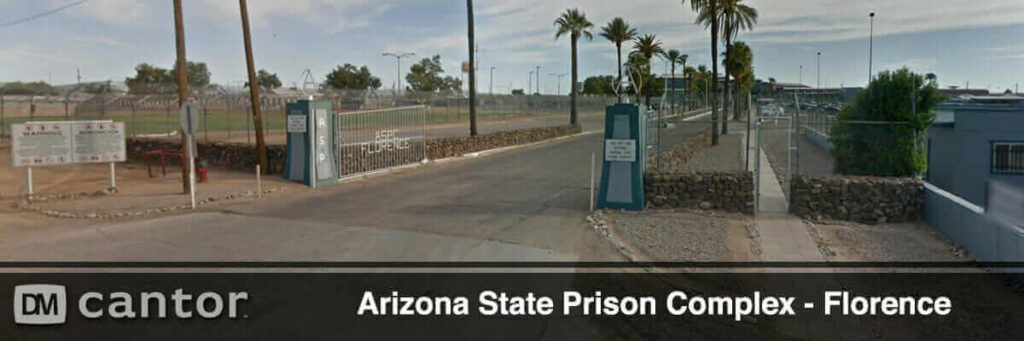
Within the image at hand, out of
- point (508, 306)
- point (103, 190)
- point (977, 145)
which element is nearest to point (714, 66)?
point (977, 145)

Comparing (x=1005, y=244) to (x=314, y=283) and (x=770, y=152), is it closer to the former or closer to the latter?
(x=314, y=283)

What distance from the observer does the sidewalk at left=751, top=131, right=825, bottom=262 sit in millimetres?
10367

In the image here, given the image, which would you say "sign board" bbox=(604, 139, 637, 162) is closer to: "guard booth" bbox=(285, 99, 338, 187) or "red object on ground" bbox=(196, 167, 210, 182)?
"guard booth" bbox=(285, 99, 338, 187)

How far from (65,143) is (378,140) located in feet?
25.1

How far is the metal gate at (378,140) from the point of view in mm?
19875

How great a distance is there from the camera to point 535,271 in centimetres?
924

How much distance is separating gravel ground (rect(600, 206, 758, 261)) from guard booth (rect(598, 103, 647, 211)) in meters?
0.41

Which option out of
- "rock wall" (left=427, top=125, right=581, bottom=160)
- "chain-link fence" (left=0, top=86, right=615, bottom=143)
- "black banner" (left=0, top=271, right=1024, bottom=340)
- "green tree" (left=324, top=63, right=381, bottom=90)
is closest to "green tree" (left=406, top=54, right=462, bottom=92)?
"green tree" (left=324, top=63, right=381, bottom=90)

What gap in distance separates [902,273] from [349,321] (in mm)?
6766

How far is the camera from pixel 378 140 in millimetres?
21391

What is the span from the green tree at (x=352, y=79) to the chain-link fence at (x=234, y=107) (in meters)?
35.0

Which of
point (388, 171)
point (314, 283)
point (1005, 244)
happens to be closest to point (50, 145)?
point (388, 171)

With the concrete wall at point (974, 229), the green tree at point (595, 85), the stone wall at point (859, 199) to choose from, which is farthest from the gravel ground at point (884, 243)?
the green tree at point (595, 85)

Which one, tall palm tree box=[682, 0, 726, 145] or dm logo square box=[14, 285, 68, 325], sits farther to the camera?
tall palm tree box=[682, 0, 726, 145]
